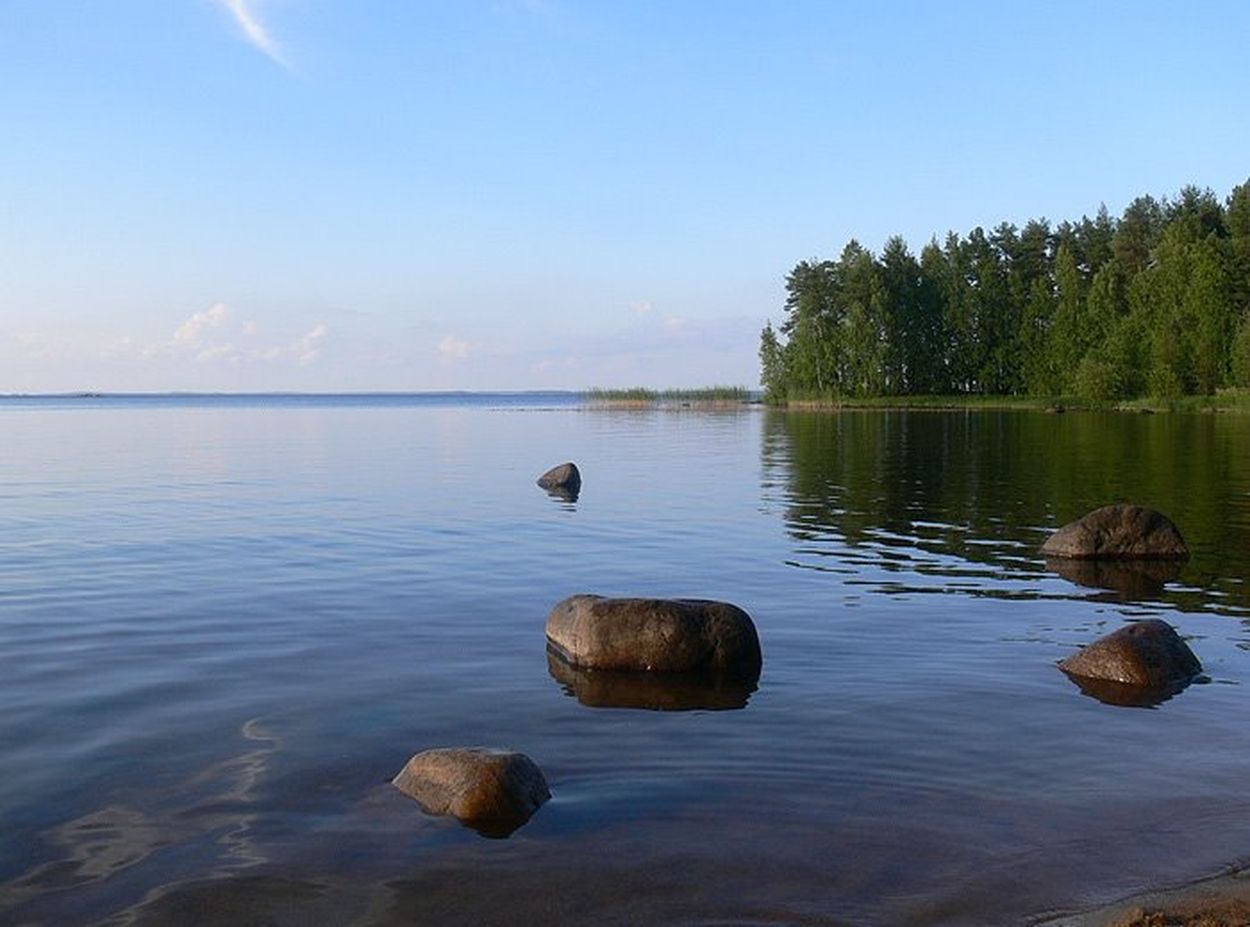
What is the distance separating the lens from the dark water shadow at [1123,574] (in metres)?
20.6

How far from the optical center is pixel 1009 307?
14112cm

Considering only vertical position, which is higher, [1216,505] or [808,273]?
[808,273]

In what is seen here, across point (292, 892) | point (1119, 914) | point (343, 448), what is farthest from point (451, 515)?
point (343, 448)

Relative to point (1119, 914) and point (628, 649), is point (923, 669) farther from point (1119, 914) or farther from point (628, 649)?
point (1119, 914)

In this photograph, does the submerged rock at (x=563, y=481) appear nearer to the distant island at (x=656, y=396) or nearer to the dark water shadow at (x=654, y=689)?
the dark water shadow at (x=654, y=689)

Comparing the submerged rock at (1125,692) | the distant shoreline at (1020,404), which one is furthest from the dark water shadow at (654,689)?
the distant shoreline at (1020,404)

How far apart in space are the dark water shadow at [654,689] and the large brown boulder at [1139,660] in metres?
4.14

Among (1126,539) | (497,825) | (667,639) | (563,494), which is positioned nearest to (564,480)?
(563,494)

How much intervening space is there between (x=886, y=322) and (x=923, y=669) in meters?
124

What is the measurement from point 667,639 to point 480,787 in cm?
503

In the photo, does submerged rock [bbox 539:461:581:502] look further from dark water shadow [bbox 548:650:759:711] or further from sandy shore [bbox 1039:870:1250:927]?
sandy shore [bbox 1039:870:1250:927]

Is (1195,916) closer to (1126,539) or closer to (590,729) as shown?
(590,729)

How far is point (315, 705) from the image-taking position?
42.1ft

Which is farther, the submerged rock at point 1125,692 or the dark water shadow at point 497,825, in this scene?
→ the submerged rock at point 1125,692
